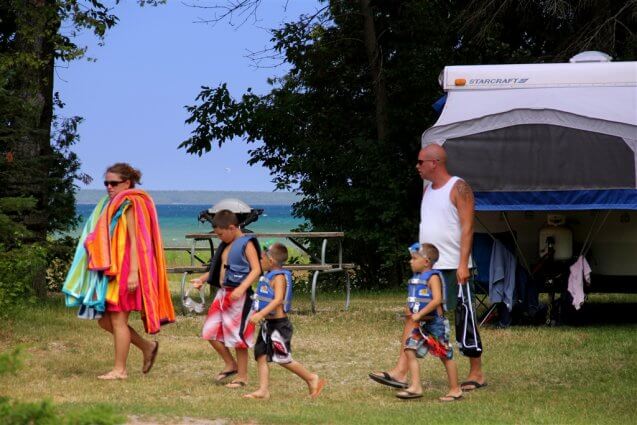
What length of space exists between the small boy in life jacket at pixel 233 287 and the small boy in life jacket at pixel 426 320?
1.20m

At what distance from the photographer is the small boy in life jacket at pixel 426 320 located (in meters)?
8.95

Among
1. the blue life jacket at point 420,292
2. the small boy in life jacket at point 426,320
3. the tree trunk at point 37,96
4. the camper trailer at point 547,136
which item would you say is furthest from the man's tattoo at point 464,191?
the tree trunk at point 37,96

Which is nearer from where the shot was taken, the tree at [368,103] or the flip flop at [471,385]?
the flip flop at [471,385]

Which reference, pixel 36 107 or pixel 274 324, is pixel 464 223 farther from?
pixel 36 107

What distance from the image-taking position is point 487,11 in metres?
19.8

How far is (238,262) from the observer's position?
30.9 ft

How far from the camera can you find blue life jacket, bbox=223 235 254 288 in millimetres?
9406

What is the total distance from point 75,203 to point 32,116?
5.86 meters

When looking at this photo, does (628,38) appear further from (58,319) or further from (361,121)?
(58,319)

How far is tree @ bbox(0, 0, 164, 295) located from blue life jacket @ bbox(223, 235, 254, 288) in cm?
384

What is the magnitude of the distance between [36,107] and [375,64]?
787 cm

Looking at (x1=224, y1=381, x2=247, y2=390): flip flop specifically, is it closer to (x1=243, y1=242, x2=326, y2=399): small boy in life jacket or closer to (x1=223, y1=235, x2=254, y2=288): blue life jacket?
(x1=243, y1=242, x2=326, y2=399): small boy in life jacket

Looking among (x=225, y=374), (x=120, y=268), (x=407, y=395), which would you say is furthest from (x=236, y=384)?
(x=407, y=395)

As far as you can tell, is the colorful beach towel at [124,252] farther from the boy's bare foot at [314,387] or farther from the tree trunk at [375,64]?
the tree trunk at [375,64]
